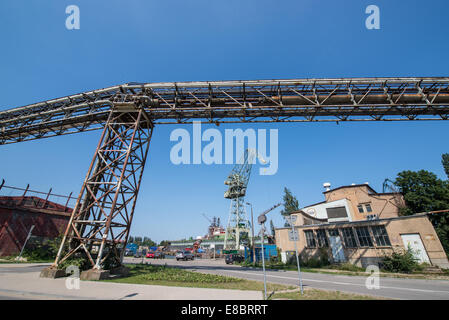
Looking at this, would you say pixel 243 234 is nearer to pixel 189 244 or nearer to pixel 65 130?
pixel 189 244

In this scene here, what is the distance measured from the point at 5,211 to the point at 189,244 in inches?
2366

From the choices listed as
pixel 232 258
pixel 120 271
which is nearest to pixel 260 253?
pixel 232 258

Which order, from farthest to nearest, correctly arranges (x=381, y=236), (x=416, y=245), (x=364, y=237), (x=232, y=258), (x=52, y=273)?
(x=232, y=258) < (x=364, y=237) < (x=381, y=236) < (x=416, y=245) < (x=52, y=273)

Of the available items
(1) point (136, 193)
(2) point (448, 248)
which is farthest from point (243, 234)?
(1) point (136, 193)

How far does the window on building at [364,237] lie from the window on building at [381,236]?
0.51 m

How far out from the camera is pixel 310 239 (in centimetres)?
2228

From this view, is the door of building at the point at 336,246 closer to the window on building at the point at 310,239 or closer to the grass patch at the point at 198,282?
the window on building at the point at 310,239

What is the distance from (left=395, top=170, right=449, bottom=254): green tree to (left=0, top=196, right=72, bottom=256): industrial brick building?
4441cm

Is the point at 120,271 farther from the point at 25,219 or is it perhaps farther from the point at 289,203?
the point at 289,203

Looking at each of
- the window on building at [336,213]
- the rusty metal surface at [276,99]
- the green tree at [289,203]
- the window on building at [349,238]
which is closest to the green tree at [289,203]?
the green tree at [289,203]

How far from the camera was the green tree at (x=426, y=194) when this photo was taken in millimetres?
23203

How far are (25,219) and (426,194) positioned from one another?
161ft

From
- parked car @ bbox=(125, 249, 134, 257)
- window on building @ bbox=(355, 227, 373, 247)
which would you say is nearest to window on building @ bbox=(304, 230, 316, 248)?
window on building @ bbox=(355, 227, 373, 247)
